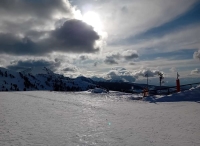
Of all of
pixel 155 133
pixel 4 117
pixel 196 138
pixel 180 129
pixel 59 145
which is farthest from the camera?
pixel 4 117

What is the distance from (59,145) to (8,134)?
2.37 metres

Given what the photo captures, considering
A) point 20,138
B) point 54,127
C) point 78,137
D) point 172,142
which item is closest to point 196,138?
point 172,142

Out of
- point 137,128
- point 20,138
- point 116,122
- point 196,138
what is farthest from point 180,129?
point 20,138

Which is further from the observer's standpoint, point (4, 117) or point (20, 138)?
point (4, 117)

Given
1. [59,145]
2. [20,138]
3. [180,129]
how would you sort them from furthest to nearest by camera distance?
[180,129]
[20,138]
[59,145]

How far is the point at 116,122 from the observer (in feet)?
35.2

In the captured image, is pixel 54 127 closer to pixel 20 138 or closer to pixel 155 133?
pixel 20 138

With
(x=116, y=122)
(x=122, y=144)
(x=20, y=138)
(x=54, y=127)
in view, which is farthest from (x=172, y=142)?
(x=20, y=138)

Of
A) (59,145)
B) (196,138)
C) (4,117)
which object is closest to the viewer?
(59,145)

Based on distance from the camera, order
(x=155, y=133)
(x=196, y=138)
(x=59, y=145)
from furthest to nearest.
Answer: (x=155, y=133) → (x=196, y=138) → (x=59, y=145)

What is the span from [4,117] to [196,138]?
958cm

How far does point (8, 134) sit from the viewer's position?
772 cm

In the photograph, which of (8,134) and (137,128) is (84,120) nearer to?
(137,128)

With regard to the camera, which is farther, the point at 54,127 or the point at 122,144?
the point at 54,127
